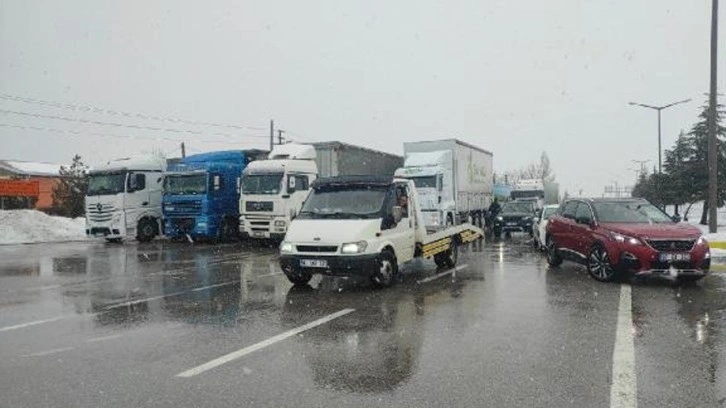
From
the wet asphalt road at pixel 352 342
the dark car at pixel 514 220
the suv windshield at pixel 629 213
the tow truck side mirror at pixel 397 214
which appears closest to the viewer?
the wet asphalt road at pixel 352 342

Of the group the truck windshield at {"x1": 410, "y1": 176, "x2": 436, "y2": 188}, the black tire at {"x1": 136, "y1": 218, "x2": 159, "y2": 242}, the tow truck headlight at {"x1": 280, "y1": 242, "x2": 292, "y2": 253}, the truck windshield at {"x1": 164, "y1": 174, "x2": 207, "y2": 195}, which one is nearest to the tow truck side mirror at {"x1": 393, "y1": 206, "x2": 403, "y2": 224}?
the tow truck headlight at {"x1": 280, "y1": 242, "x2": 292, "y2": 253}

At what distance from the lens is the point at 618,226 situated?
37.8ft

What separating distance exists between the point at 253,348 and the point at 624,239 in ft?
25.1

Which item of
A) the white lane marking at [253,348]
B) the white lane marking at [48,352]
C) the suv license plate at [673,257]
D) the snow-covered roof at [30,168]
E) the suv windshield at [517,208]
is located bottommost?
the white lane marking at [48,352]

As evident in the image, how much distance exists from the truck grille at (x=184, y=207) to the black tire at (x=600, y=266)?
14.5 metres

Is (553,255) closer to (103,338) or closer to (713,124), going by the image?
(713,124)

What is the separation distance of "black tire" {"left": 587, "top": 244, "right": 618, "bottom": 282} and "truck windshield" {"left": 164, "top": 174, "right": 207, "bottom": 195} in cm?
1448

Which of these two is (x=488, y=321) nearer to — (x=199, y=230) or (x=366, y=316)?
(x=366, y=316)

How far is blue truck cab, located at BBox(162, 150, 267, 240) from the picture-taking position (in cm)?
2177

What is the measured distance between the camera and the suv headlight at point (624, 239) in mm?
10828

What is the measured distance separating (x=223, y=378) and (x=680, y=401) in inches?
151

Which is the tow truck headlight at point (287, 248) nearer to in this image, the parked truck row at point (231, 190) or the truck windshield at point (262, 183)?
the parked truck row at point (231, 190)

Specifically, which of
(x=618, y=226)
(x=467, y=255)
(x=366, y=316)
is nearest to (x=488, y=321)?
(x=366, y=316)

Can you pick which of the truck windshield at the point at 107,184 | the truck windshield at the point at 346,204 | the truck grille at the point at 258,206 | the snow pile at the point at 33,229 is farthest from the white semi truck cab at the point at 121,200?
the truck windshield at the point at 346,204
